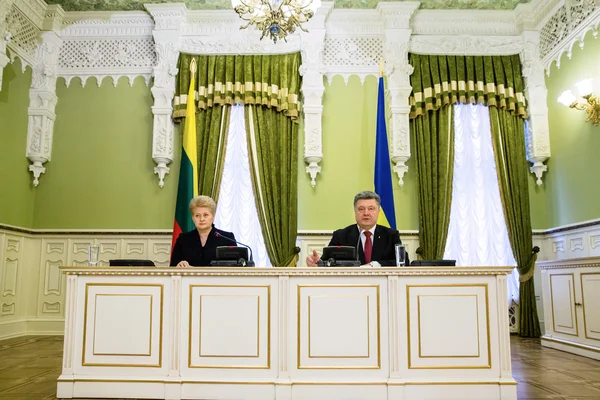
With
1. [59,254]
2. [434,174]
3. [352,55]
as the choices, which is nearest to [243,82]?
[352,55]

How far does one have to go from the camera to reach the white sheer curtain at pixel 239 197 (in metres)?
6.27

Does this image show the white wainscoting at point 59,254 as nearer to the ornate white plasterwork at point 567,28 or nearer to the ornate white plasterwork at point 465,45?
the ornate white plasterwork at point 567,28

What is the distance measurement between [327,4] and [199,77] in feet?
6.19

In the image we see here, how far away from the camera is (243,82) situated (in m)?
6.50

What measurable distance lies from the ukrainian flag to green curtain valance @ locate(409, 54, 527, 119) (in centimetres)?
56

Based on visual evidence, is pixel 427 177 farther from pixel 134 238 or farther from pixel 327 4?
pixel 134 238

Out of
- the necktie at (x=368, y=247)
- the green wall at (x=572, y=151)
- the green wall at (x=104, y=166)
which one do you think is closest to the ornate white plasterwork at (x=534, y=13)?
the green wall at (x=572, y=151)

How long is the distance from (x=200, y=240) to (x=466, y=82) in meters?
4.39

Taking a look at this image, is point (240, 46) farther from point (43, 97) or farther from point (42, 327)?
point (42, 327)

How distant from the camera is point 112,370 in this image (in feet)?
10.2

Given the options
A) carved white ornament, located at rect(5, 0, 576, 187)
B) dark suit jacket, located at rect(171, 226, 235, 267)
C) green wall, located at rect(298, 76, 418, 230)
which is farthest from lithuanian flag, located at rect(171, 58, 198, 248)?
dark suit jacket, located at rect(171, 226, 235, 267)

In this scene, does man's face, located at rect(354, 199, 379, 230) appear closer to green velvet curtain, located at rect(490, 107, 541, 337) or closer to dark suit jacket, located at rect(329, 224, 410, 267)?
dark suit jacket, located at rect(329, 224, 410, 267)

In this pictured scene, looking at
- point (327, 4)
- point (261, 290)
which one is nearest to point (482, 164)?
point (327, 4)

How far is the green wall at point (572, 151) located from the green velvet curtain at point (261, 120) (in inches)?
126
